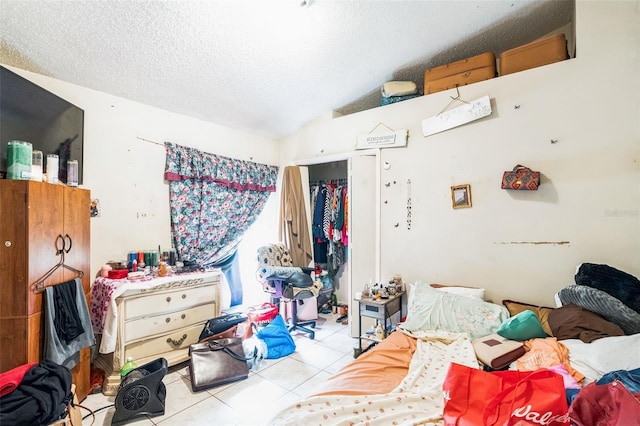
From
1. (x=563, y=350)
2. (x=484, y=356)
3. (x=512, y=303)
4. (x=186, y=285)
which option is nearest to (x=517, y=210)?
(x=512, y=303)

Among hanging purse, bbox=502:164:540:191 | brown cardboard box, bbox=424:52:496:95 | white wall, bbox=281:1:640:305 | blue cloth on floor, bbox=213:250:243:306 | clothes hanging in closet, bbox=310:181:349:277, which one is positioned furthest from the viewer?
clothes hanging in closet, bbox=310:181:349:277

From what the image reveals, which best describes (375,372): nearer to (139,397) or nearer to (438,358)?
(438,358)

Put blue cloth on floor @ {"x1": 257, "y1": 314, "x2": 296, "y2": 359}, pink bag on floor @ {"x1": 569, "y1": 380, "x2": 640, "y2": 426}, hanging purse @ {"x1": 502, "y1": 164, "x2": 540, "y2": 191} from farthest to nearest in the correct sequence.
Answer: blue cloth on floor @ {"x1": 257, "y1": 314, "x2": 296, "y2": 359}, hanging purse @ {"x1": 502, "y1": 164, "x2": 540, "y2": 191}, pink bag on floor @ {"x1": 569, "y1": 380, "x2": 640, "y2": 426}

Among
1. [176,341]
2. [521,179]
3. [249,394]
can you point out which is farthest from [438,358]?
[176,341]

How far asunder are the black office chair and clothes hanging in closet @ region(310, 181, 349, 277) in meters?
0.59

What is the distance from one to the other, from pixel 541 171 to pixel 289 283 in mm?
2617

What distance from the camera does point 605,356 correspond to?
1.43m

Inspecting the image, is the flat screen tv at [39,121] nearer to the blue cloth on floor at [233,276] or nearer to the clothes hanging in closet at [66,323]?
the clothes hanging in closet at [66,323]

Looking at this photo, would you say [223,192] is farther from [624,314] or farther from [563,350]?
[624,314]

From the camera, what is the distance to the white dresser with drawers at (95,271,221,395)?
2180 mm

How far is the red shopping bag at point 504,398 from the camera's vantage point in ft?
3.10

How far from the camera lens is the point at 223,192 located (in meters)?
3.47

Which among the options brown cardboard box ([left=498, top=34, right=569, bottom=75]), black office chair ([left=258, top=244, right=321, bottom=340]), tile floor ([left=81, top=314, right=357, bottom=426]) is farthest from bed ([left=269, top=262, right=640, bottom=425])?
brown cardboard box ([left=498, top=34, right=569, bottom=75])

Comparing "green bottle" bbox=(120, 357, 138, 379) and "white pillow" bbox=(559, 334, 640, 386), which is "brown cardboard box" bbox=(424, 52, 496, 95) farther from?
"green bottle" bbox=(120, 357, 138, 379)
